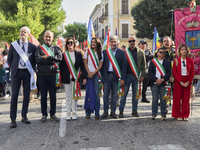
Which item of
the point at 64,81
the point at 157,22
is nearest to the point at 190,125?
the point at 64,81

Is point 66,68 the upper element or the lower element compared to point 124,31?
lower

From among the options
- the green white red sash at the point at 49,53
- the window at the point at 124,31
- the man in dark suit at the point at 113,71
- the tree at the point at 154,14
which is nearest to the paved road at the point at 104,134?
the man in dark suit at the point at 113,71

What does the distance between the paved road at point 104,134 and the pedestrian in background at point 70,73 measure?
1.27 feet

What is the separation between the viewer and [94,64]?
232 inches

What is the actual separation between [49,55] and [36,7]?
19621 mm

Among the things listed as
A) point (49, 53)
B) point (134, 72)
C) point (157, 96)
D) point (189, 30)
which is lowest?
point (157, 96)

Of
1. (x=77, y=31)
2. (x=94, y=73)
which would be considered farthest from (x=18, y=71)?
(x=77, y=31)

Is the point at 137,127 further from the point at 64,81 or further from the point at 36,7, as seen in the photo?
the point at 36,7

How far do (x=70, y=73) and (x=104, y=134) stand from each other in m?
1.95

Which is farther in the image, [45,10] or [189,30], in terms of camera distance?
[45,10]

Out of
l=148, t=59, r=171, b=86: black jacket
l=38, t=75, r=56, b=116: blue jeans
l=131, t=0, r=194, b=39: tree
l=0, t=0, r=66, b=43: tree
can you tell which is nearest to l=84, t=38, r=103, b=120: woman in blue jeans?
l=38, t=75, r=56, b=116: blue jeans

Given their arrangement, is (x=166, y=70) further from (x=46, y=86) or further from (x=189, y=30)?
(x=46, y=86)

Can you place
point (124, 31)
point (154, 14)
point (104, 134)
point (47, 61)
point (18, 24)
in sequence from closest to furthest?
point (104, 134)
point (47, 61)
point (18, 24)
point (154, 14)
point (124, 31)

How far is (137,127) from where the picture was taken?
5.12 m
